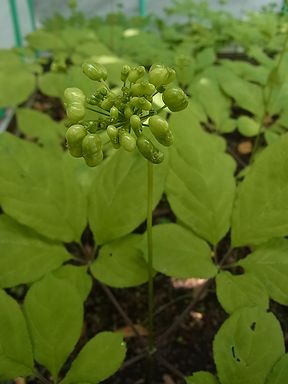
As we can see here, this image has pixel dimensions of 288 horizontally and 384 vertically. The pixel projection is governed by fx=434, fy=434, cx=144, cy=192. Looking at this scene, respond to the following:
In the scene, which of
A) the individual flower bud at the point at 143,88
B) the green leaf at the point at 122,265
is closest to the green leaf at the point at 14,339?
the green leaf at the point at 122,265

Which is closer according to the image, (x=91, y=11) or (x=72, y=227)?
(x=72, y=227)

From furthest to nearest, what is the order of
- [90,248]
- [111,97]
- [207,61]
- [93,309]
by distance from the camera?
[207,61] < [90,248] < [93,309] < [111,97]

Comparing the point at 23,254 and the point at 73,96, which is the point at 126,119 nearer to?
the point at 73,96

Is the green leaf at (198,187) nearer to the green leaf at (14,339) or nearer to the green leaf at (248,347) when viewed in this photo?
the green leaf at (248,347)

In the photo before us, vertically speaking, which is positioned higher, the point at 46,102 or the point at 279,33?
the point at 279,33

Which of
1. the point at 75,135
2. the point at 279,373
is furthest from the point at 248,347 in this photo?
the point at 75,135

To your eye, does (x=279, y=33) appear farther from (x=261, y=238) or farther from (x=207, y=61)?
(x=261, y=238)

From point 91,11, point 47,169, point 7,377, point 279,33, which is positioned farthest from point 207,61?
Result: point 91,11
